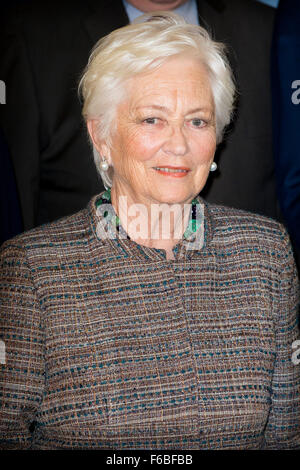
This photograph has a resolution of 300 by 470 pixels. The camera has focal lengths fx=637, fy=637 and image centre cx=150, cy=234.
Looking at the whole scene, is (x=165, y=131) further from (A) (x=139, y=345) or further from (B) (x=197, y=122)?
(A) (x=139, y=345)

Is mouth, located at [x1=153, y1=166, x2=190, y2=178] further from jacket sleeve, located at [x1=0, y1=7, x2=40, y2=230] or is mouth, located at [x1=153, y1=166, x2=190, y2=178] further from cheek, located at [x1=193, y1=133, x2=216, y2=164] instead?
jacket sleeve, located at [x1=0, y1=7, x2=40, y2=230]

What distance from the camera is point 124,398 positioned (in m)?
1.52

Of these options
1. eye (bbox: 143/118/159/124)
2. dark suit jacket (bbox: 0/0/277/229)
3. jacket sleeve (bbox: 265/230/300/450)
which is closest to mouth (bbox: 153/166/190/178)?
eye (bbox: 143/118/159/124)

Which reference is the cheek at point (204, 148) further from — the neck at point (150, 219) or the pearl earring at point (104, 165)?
the pearl earring at point (104, 165)

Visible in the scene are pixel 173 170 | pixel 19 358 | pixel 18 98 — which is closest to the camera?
pixel 19 358

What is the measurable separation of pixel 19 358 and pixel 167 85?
2.48 ft

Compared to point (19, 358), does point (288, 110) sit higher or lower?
higher

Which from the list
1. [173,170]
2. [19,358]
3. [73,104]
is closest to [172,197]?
[173,170]

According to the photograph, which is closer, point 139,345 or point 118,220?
point 139,345

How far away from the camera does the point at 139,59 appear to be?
5.16ft

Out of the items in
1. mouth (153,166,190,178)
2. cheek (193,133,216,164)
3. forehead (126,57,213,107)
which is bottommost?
mouth (153,166,190,178)

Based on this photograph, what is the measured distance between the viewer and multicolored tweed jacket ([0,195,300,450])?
60.0 inches

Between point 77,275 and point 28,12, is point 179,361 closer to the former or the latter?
point 77,275

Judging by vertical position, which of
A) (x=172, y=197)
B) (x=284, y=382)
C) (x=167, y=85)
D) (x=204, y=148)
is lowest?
(x=284, y=382)
